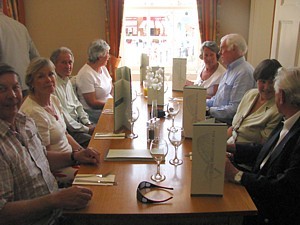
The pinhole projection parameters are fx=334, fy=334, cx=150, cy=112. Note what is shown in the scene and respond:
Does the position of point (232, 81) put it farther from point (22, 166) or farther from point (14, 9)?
point (14, 9)

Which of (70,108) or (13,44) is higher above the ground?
(13,44)

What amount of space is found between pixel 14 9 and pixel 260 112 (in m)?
3.39

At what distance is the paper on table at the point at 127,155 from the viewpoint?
174 cm

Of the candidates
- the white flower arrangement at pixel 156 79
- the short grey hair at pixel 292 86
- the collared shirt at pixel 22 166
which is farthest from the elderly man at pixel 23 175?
the white flower arrangement at pixel 156 79

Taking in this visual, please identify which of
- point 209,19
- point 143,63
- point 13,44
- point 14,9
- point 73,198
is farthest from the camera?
point 209,19

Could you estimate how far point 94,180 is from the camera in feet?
4.97

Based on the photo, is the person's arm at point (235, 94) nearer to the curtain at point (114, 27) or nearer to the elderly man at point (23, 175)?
the elderly man at point (23, 175)

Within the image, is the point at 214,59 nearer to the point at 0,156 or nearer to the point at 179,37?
the point at 179,37

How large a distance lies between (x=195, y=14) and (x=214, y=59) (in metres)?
1.47

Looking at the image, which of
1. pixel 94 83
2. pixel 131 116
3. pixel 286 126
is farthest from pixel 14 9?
pixel 286 126

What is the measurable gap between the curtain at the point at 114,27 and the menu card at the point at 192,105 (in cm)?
258

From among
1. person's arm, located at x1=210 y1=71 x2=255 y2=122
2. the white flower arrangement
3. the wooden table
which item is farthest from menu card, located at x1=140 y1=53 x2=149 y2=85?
the wooden table

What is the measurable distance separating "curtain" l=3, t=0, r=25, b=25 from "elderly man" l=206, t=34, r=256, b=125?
2716mm

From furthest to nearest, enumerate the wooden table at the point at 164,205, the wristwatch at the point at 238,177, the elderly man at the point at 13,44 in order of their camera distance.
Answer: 1. the elderly man at the point at 13,44
2. the wristwatch at the point at 238,177
3. the wooden table at the point at 164,205
